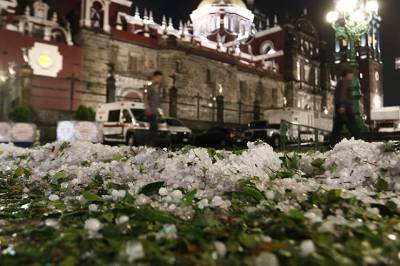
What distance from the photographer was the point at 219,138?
69.7 feet

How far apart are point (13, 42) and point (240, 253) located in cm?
2575

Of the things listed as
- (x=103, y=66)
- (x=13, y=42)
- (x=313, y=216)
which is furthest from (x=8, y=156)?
(x=103, y=66)

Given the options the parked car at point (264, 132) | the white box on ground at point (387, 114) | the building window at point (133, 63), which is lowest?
the parked car at point (264, 132)

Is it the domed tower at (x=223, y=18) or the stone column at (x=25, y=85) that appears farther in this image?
the stone column at (x=25, y=85)

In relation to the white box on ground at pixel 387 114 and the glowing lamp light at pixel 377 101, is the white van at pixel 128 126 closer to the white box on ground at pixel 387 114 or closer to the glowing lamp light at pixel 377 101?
the white box on ground at pixel 387 114

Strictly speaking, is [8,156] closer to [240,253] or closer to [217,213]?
[217,213]

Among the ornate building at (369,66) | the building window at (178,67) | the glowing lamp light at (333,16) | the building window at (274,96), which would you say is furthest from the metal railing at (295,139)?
the ornate building at (369,66)

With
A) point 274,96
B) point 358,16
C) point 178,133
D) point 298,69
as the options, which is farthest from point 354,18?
point 298,69

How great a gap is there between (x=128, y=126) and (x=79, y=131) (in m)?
3.28

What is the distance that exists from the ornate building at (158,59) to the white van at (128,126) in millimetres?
3410

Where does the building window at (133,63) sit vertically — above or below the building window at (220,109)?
above

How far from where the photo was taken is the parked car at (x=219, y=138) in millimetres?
20891

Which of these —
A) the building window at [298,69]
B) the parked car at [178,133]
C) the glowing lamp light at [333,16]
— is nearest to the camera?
the glowing lamp light at [333,16]

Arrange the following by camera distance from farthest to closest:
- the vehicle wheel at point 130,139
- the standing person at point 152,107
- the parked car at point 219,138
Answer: the parked car at point 219,138 < the vehicle wheel at point 130,139 < the standing person at point 152,107
